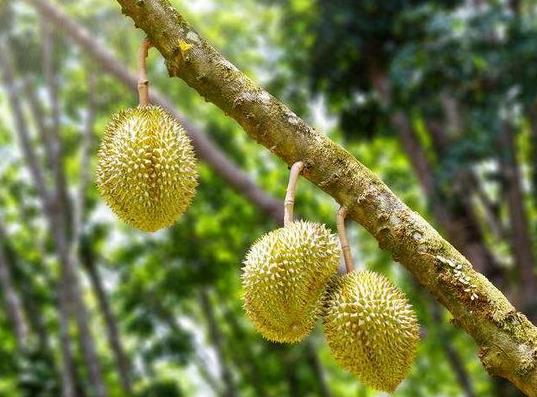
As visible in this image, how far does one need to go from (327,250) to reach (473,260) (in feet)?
24.0

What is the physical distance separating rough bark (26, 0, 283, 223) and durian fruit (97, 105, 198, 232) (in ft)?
14.5

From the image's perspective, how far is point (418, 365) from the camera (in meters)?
14.3

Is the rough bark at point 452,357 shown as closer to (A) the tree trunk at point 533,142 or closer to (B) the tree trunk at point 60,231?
(A) the tree trunk at point 533,142

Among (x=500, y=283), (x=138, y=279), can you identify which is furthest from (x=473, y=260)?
(x=138, y=279)

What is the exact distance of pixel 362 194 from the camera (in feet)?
5.05

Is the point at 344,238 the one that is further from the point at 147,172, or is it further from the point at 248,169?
the point at 248,169

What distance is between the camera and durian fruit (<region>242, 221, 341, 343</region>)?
73.4 inches

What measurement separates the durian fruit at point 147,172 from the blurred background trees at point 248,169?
463 cm

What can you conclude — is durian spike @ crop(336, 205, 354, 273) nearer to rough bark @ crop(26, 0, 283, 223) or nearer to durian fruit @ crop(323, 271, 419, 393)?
durian fruit @ crop(323, 271, 419, 393)

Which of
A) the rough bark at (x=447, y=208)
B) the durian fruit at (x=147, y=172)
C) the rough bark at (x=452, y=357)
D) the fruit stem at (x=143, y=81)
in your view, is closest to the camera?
the fruit stem at (x=143, y=81)

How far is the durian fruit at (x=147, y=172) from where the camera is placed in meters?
1.89

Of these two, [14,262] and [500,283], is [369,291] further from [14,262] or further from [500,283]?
[14,262]

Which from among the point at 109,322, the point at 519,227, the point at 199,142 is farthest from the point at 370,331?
the point at 109,322

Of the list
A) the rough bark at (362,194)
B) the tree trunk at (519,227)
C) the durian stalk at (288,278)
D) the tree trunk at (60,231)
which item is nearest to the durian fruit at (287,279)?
the durian stalk at (288,278)
